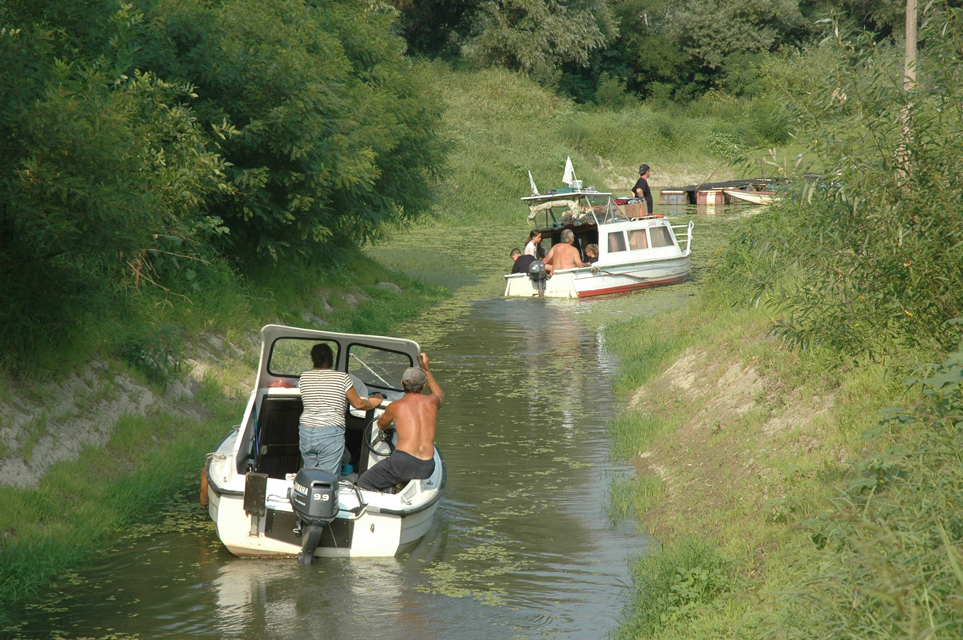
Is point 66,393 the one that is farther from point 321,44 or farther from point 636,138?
point 636,138

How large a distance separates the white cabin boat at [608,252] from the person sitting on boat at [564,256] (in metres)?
0.29

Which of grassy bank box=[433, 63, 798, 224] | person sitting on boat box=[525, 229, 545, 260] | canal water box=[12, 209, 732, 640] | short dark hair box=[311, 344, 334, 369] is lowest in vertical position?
canal water box=[12, 209, 732, 640]

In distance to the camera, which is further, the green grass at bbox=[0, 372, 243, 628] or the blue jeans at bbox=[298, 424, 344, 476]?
the blue jeans at bbox=[298, 424, 344, 476]

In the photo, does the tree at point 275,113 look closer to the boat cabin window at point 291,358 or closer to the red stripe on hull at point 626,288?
the boat cabin window at point 291,358

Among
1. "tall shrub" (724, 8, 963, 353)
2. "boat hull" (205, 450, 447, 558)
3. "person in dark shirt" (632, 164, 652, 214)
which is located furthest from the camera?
"person in dark shirt" (632, 164, 652, 214)

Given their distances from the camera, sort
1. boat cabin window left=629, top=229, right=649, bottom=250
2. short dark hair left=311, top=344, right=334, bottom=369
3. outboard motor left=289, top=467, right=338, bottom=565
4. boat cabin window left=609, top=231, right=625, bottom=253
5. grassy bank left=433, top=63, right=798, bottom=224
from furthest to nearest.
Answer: grassy bank left=433, top=63, right=798, bottom=224
boat cabin window left=629, top=229, right=649, bottom=250
boat cabin window left=609, top=231, right=625, bottom=253
short dark hair left=311, top=344, right=334, bottom=369
outboard motor left=289, top=467, right=338, bottom=565

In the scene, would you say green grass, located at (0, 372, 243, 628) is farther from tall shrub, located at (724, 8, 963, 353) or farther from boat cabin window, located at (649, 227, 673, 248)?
boat cabin window, located at (649, 227, 673, 248)

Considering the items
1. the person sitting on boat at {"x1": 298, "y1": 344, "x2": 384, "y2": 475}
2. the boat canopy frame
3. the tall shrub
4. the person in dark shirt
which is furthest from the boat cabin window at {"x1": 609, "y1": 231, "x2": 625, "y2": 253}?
the tall shrub

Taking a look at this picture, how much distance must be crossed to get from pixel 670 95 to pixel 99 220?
65675 mm

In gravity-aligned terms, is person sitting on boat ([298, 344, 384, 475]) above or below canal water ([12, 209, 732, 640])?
above

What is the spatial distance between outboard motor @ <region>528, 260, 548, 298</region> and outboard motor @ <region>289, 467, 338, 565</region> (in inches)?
611

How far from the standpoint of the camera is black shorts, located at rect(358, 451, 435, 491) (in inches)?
344

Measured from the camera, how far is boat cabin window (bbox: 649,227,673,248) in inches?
980

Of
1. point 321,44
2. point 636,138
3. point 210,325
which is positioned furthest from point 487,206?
point 210,325
